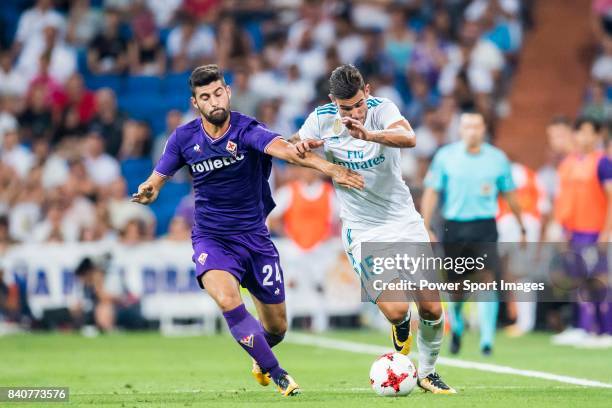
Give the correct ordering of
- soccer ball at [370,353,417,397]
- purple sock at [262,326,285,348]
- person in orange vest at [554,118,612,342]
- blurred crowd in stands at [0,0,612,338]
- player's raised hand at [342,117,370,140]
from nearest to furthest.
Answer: player's raised hand at [342,117,370,140] → soccer ball at [370,353,417,397] → purple sock at [262,326,285,348] → person in orange vest at [554,118,612,342] → blurred crowd in stands at [0,0,612,338]

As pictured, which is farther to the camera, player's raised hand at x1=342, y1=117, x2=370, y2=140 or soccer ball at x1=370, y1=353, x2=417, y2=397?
soccer ball at x1=370, y1=353, x2=417, y2=397

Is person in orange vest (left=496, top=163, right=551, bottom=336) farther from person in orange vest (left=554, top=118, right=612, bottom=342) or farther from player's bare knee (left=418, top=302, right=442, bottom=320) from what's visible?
player's bare knee (left=418, top=302, right=442, bottom=320)

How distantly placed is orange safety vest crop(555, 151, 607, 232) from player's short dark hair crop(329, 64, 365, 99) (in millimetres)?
7492

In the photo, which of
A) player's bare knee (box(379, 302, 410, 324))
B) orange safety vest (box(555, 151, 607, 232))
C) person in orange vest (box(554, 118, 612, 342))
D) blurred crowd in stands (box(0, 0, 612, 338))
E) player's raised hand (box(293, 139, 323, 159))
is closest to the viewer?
player's raised hand (box(293, 139, 323, 159))

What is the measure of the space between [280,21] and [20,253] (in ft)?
26.2

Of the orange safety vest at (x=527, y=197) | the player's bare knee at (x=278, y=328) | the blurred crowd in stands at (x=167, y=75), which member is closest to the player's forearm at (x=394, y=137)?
the player's bare knee at (x=278, y=328)

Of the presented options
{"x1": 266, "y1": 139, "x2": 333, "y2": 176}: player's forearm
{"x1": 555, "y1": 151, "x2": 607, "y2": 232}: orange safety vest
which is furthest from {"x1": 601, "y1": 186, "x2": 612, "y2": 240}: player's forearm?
{"x1": 266, "y1": 139, "x2": 333, "y2": 176}: player's forearm

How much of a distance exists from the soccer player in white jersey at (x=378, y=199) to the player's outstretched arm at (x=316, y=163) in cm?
22

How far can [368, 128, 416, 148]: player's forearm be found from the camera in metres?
9.62

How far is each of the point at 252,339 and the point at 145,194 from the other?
138cm

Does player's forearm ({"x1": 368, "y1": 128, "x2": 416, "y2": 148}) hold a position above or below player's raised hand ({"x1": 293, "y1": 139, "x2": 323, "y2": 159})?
above

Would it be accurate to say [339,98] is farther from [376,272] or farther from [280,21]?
[280,21]

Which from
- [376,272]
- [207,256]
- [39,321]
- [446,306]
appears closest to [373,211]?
[376,272]

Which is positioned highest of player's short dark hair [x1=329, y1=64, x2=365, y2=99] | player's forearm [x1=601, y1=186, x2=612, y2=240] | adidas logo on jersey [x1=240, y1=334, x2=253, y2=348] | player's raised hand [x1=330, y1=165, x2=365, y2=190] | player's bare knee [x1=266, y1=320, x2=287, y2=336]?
player's short dark hair [x1=329, y1=64, x2=365, y2=99]
